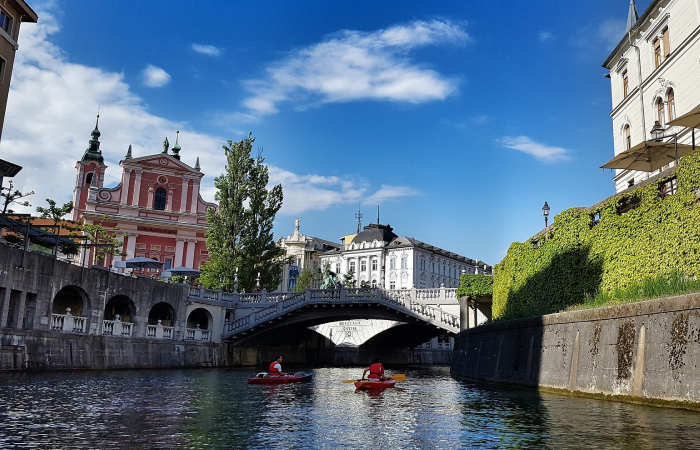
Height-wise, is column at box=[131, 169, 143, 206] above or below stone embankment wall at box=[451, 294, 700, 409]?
above

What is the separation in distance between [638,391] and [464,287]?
96.2 feet

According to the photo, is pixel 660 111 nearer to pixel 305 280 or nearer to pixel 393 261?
pixel 305 280

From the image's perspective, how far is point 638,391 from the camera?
50.6 feet

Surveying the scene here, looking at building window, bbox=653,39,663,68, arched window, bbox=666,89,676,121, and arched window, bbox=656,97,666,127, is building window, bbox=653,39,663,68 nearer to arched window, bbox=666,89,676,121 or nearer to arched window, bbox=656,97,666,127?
arched window, bbox=656,97,666,127

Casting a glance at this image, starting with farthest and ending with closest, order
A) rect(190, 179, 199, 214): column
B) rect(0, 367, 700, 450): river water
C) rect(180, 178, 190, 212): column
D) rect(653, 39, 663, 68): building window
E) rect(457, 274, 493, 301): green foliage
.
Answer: rect(190, 179, 199, 214): column < rect(180, 178, 190, 212): column < rect(457, 274, 493, 301): green foliage < rect(653, 39, 663, 68): building window < rect(0, 367, 700, 450): river water

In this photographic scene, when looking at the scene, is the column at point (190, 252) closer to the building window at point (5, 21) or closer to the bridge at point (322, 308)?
the bridge at point (322, 308)

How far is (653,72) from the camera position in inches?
1423

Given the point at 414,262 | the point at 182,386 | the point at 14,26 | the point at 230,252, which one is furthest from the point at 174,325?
the point at 414,262

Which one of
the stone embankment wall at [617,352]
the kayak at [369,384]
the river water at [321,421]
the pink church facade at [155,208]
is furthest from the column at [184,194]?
the stone embankment wall at [617,352]

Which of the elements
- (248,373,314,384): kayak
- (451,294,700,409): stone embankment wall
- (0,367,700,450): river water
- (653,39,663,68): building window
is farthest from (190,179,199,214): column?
(451,294,700,409): stone embankment wall

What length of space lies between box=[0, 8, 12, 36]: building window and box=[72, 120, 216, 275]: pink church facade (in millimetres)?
29750

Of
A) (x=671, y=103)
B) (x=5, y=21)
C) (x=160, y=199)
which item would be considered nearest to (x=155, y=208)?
(x=160, y=199)

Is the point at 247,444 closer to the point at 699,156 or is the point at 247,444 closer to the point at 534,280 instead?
the point at 699,156

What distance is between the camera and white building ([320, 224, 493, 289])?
337ft
